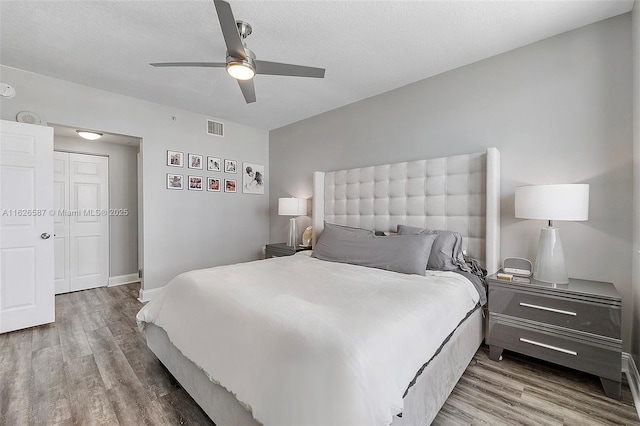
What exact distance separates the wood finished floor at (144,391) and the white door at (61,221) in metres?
1.73

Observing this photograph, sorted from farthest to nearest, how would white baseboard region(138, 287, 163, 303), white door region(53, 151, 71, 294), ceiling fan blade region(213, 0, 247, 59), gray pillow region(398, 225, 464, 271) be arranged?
white door region(53, 151, 71, 294), white baseboard region(138, 287, 163, 303), gray pillow region(398, 225, 464, 271), ceiling fan blade region(213, 0, 247, 59)

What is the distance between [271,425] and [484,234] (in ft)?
7.77

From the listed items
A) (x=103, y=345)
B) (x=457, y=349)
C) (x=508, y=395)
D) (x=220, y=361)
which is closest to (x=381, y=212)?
(x=457, y=349)

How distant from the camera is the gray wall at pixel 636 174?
1862 mm

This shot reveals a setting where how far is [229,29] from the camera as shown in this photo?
1.65 metres

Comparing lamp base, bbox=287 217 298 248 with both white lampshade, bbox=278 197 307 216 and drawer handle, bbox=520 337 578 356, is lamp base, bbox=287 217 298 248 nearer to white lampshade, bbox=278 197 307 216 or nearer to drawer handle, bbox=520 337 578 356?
white lampshade, bbox=278 197 307 216

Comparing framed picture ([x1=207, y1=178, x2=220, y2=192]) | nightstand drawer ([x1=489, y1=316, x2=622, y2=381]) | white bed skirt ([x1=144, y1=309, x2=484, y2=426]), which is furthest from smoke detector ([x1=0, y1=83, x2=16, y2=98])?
nightstand drawer ([x1=489, y1=316, x2=622, y2=381])

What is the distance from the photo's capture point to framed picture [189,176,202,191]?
4.12 metres

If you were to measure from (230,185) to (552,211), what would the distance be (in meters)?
4.14

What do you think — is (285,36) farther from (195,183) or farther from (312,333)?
(195,183)

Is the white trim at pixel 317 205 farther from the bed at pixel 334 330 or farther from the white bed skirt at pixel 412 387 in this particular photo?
the white bed skirt at pixel 412 387

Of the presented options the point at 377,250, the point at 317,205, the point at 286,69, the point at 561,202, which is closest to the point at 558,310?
the point at 561,202

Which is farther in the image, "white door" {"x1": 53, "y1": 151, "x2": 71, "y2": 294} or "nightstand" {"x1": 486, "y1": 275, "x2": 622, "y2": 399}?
"white door" {"x1": 53, "y1": 151, "x2": 71, "y2": 294}

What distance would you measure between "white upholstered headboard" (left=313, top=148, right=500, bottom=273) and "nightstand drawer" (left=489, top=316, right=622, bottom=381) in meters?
0.51
